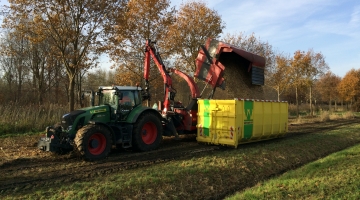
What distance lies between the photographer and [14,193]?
6016 mm

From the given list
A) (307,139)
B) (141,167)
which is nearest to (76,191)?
(141,167)

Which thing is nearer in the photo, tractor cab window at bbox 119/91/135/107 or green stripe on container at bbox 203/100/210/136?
tractor cab window at bbox 119/91/135/107

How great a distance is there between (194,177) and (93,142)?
10.8 ft

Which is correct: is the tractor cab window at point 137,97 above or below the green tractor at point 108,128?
above

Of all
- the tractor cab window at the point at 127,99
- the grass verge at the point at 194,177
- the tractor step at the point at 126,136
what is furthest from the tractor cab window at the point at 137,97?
the grass verge at the point at 194,177

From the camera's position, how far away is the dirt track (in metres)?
6.86

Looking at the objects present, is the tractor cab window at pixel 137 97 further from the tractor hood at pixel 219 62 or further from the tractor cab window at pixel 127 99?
the tractor hood at pixel 219 62

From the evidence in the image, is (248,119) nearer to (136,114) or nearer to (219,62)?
(219,62)

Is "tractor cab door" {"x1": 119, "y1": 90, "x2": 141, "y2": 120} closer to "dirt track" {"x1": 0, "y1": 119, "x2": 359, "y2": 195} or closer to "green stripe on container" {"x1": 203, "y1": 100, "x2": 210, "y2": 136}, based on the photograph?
"dirt track" {"x1": 0, "y1": 119, "x2": 359, "y2": 195}

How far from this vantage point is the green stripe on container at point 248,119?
11.4 m

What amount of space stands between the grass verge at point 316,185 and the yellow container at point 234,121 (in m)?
2.94

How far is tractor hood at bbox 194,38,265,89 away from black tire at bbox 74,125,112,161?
539 centimetres

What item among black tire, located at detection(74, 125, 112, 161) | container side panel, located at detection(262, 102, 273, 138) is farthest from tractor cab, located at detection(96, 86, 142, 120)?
container side panel, located at detection(262, 102, 273, 138)

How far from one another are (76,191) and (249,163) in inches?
206
